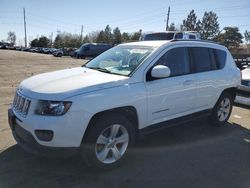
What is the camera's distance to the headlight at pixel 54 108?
3.50m

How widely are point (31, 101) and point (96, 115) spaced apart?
85 cm

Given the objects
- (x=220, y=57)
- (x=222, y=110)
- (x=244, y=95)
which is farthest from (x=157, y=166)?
(x=244, y=95)

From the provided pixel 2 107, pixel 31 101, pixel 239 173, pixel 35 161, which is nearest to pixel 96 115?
pixel 31 101

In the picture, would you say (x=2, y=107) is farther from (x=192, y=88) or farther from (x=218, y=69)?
(x=218, y=69)

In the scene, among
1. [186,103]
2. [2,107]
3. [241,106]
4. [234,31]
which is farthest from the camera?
[234,31]

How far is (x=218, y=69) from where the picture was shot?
5.82 meters

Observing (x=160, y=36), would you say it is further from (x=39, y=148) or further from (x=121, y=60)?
(x=39, y=148)

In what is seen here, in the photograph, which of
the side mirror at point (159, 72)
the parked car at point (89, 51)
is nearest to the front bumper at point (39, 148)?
the side mirror at point (159, 72)

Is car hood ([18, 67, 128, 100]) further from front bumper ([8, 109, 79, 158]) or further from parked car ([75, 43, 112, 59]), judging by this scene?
parked car ([75, 43, 112, 59])

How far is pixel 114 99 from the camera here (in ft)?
12.6

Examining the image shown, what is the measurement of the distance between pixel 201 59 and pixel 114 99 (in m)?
2.40

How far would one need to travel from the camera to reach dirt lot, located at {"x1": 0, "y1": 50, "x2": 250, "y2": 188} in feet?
12.3

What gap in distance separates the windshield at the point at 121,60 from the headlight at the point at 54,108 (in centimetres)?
114

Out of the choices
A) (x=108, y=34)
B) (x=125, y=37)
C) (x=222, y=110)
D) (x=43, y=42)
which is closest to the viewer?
(x=222, y=110)
